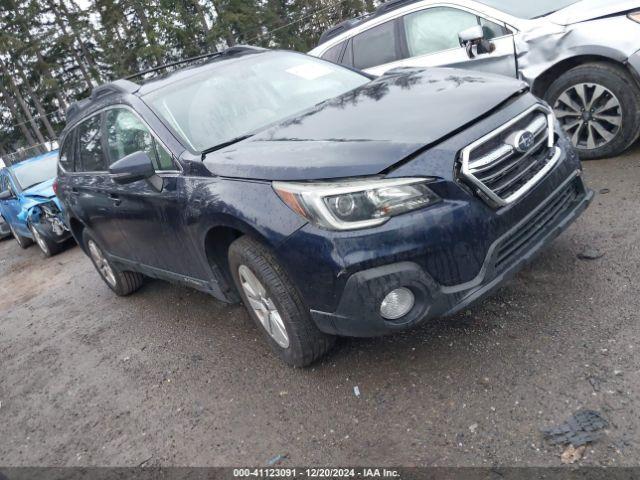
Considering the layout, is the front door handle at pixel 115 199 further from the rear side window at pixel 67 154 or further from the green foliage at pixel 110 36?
the green foliage at pixel 110 36

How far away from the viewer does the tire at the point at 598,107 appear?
A: 4.14 m

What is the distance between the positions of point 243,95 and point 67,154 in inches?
96.9

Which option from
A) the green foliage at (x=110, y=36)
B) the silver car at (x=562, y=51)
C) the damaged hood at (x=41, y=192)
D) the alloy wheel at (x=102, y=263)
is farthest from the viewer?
the green foliage at (x=110, y=36)

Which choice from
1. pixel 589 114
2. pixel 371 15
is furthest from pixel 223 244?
pixel 371 15

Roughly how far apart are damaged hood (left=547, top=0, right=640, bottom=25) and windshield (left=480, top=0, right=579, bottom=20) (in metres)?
0.13

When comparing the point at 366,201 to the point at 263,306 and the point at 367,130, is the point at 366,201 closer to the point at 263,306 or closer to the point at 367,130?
the point at 367,130

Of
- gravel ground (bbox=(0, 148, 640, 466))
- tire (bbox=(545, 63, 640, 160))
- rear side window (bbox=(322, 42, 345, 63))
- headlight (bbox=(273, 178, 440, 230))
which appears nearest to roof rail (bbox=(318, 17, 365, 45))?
rear side window (bbox=(322, 42, 345, 63))

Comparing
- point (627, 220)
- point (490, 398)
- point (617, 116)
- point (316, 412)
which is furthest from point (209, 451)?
point (617, 116)

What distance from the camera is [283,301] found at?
102 inches

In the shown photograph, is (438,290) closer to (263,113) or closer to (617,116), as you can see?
(263,113)

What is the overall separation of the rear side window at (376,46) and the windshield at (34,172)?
5.84 metres

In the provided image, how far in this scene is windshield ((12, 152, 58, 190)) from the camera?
352 inches

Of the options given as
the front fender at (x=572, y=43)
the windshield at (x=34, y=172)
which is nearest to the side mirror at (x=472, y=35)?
the front fender at (x=572, y=43)

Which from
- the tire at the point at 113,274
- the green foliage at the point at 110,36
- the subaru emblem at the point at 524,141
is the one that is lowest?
the tire at the point at 113,274
